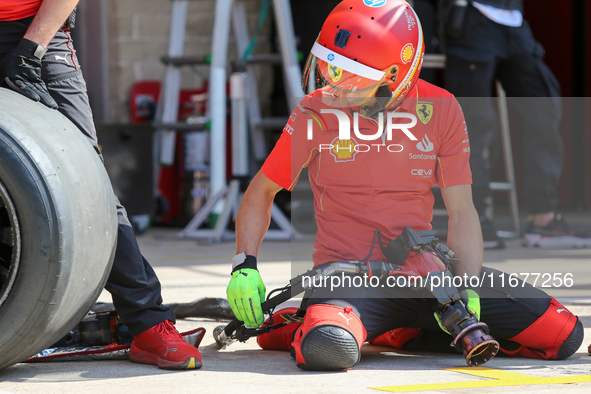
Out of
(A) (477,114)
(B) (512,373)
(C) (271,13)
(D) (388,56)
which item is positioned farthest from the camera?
(C) (271,13)

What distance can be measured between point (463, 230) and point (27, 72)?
1299mm

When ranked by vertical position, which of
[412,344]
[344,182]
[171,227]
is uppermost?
[344,182]

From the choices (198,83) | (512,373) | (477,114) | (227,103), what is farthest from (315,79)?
(198,83)

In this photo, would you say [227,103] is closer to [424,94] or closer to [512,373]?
[424,94]

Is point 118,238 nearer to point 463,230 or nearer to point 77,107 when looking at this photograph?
point 77,107

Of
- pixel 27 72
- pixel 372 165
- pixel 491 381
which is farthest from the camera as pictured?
pixel 372 165

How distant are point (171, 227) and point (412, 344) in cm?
468

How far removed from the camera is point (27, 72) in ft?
7.02

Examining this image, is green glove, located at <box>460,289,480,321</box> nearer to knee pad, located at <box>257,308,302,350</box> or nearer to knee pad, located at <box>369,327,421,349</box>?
knee pad, located at <box>369,327,421,349</box>

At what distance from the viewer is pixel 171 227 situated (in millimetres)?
6906

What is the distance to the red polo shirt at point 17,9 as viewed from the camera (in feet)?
7.41

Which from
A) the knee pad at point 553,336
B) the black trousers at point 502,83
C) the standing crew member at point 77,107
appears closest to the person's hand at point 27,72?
the standing crew member at point 77,107

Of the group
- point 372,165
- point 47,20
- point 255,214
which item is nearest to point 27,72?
point 47,20

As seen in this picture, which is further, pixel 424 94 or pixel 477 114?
pixel 477 114
